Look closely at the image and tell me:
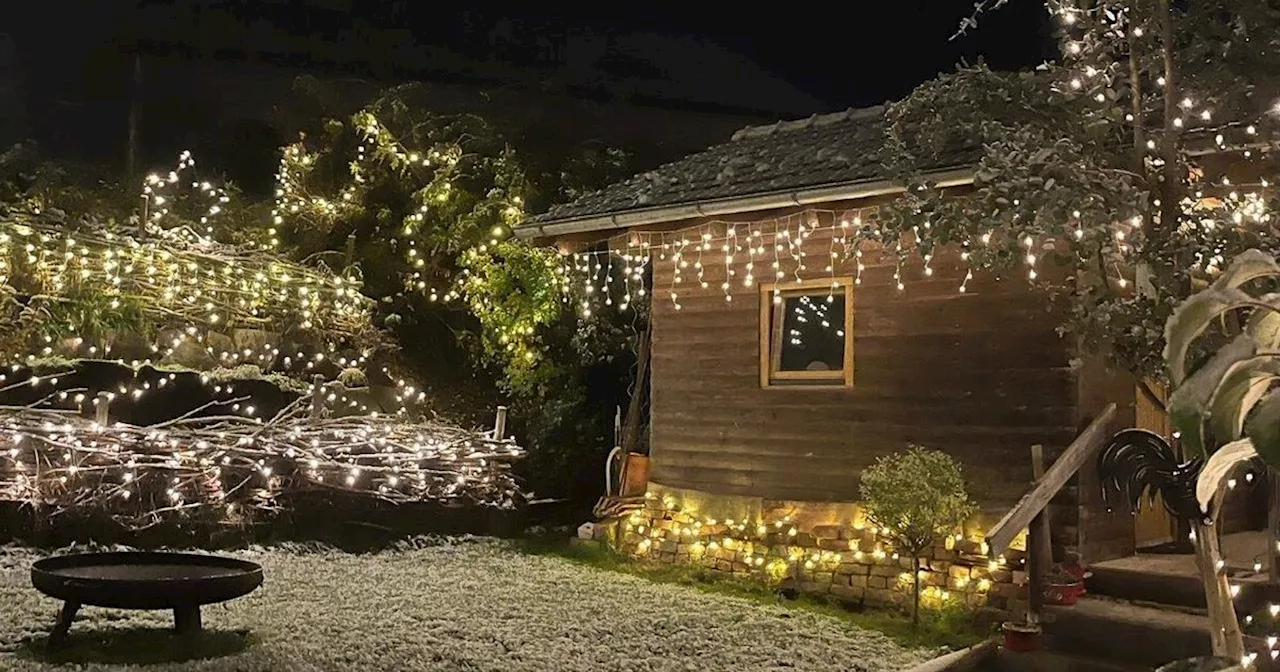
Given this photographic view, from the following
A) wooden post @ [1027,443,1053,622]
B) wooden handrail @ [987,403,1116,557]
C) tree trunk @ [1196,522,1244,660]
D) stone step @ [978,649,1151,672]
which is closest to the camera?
tree trunk @ [1196,522,1244,660]

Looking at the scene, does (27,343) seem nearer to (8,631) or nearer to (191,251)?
(191,251)

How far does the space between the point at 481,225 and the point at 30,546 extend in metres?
6.50

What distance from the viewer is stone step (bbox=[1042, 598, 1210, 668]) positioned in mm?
6758

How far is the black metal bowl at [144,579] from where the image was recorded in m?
6.43

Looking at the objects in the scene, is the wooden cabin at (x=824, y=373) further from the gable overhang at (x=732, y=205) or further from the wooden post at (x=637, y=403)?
the wooden post at (x=637, y=403)

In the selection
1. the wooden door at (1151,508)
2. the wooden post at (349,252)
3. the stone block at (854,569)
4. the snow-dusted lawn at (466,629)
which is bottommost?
the snow-dusted lawn at (466,629)

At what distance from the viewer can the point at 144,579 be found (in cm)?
666

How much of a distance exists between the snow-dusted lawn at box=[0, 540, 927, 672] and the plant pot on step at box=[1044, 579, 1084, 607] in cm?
108

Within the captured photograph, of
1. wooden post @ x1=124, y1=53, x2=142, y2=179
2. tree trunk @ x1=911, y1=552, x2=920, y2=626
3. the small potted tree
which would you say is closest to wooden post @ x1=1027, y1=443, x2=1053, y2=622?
the small potted tree

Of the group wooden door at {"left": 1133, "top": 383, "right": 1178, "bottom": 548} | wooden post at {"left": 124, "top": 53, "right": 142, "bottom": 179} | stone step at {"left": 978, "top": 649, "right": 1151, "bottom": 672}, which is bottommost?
stone step at {"left": 978, "top": 649, "right": 1151, "bottom": 672}

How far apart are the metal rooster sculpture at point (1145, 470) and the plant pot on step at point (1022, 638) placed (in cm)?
104

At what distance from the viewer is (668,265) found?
1133cm

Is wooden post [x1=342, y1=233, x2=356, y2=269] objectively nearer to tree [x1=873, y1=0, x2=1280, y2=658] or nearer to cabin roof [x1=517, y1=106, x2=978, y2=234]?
cabin roof [x1=517, y1=106, x2=978, y2=234]

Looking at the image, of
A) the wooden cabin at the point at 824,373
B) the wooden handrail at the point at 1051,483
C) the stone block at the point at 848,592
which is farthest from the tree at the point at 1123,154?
the stone block at the point at 848,592
